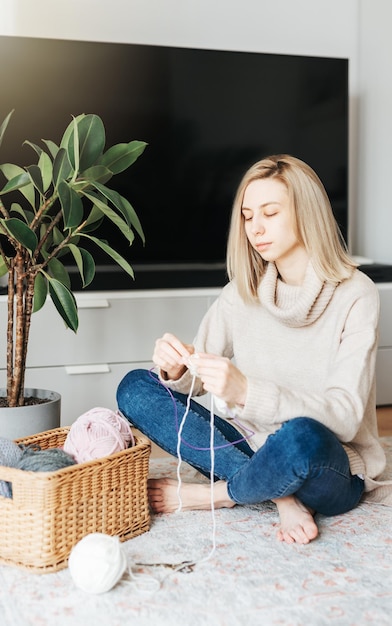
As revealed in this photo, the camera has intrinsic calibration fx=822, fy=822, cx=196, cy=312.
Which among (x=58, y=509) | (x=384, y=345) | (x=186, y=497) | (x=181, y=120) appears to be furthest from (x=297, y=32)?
(x=58, y=509)

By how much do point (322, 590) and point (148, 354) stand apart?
1600 millimetres

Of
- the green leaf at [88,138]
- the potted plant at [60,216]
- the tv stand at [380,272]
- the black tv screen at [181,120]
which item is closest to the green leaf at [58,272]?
the potted plant at [60,216]

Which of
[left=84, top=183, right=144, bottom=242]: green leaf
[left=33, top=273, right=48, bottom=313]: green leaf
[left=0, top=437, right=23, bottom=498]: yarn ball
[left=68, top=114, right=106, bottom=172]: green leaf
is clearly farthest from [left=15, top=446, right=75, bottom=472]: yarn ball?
[left=68, top=114, right=106, bottom=172]: green leaf

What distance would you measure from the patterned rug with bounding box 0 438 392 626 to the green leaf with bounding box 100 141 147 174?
37.2 inches

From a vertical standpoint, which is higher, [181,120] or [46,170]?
[181,120]

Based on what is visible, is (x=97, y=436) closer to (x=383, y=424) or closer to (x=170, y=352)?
(x=170, y=352)

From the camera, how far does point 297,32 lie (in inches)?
140

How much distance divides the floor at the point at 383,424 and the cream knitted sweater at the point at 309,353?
0.61 metres

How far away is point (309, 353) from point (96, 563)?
0.70 metres

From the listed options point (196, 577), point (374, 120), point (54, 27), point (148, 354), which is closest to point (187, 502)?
point (196, 577)

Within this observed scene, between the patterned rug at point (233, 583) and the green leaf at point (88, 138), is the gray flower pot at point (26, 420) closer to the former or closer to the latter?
the patterned rug at point (233, 583)

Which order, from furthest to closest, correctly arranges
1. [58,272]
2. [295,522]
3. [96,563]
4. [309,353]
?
[58,272], [309,353], [295,522], [96,563]

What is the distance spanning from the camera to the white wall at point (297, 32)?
3.22m

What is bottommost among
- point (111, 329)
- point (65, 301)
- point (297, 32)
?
point (111, 329)
